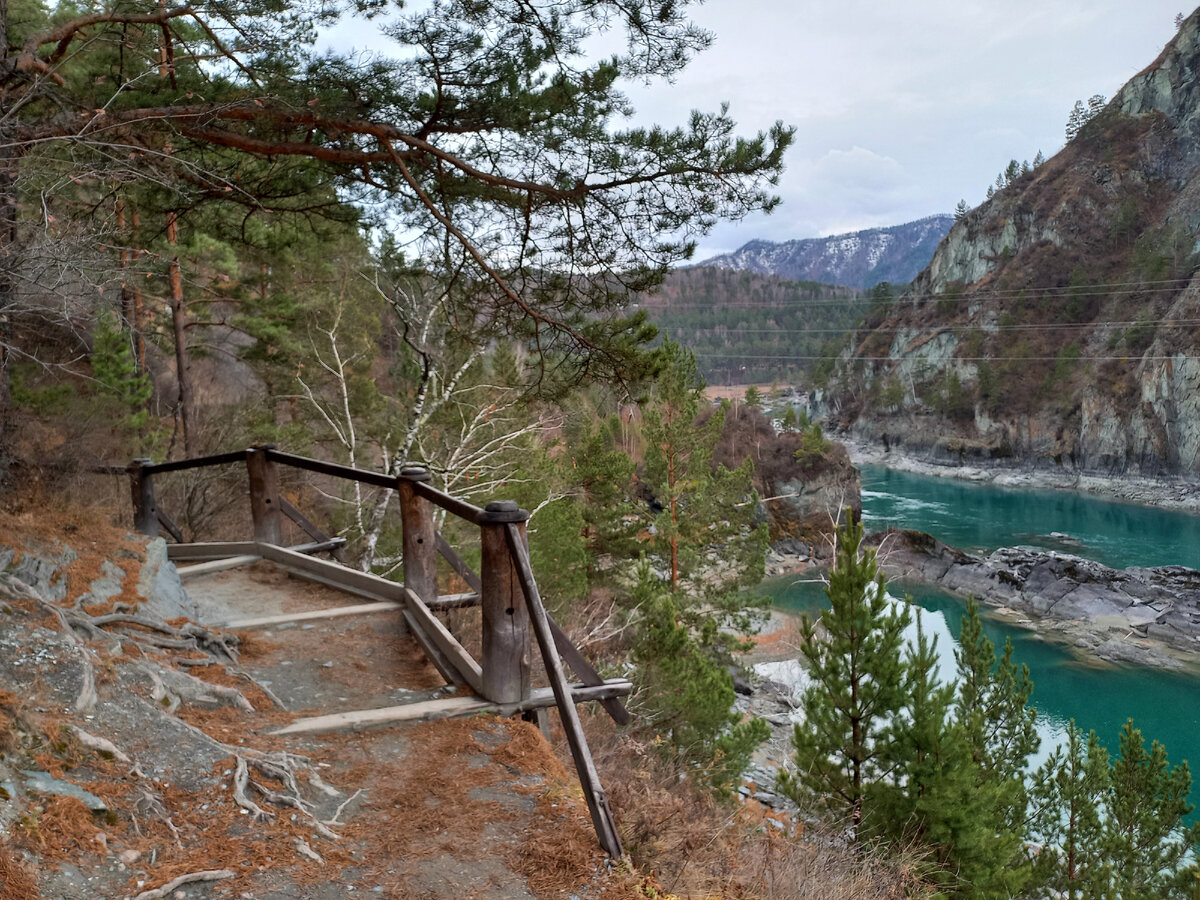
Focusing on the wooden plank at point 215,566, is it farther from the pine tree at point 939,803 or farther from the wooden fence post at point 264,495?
the pine tree at point 939,803

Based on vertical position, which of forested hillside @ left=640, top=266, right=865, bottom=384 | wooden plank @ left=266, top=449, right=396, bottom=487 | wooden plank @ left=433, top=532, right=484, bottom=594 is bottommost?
wooden plank @ left=433, top=532, right=484, bottom=594

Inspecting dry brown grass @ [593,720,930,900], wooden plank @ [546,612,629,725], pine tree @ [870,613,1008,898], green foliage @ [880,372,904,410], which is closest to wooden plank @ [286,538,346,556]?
dry brown grass @ [593,720,930,900]

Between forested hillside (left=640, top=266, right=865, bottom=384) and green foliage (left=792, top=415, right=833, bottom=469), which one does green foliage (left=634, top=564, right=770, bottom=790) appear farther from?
forested hillside (left=640, top=266, right=865, bottom=384)

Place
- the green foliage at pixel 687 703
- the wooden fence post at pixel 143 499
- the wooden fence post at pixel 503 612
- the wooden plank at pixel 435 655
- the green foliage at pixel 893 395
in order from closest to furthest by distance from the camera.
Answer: the wooden fence post at pixel 503 612
the wooden plank at pixel 435 655
the wooden fence post at pixel 143 499
the green foliage at pixel 687 703
the green foliage at pixel 893 395

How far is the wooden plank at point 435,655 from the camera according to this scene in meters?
4.79

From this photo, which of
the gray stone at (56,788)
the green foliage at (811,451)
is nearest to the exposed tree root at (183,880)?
the gray stone at (56,788)

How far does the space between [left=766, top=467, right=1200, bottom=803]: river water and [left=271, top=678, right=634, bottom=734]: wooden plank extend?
747 cm

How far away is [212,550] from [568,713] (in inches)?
219

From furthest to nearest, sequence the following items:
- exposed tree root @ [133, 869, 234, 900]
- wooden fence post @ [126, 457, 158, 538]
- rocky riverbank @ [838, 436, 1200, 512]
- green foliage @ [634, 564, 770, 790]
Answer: rocky riverbank @ [838, 436, 1200, 512], green foliage @ [634, 564, 770, 790], wooden fence post @ [126, 457, 158, 538], exposed tree root @ [133, 869, 234, 900]

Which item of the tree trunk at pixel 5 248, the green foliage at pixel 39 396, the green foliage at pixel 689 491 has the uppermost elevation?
the tree trunk at pixel 5 248

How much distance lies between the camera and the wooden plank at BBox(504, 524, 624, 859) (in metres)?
3.13

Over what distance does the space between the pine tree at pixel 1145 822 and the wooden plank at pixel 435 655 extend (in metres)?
14.4

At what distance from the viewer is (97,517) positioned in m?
5.99

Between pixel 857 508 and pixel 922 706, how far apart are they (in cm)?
4371
